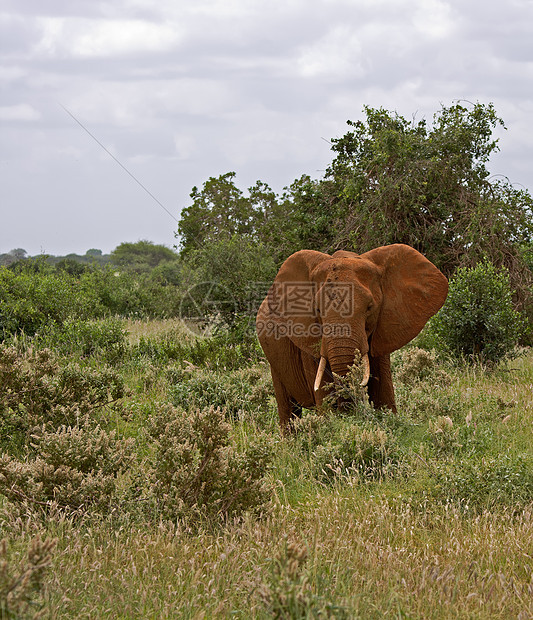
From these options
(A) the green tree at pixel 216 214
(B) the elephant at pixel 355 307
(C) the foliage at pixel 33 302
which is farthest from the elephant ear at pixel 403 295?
(A) the green tree at pixel 216 214

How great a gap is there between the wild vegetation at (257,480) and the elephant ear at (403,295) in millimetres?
836

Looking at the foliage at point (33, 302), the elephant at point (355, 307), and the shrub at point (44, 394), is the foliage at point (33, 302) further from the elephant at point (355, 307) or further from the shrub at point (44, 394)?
the elephant at point (355, 307)

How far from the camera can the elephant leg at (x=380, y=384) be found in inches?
281

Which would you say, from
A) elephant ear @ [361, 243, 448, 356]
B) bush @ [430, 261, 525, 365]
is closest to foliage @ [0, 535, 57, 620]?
elephant ear @ [361, 243, 448, 356]

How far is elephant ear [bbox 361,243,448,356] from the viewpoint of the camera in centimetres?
710

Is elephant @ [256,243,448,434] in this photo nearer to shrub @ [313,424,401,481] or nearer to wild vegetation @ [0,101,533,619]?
wild vegetation @ [0,101,533,619]

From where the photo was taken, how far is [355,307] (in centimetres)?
663

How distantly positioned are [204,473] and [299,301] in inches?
128

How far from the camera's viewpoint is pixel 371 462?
5.75m

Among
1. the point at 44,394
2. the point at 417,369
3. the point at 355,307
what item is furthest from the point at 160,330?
the point at 355,307

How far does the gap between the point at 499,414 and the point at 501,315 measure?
4784mm

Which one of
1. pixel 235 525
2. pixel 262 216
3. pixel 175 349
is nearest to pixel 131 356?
pixel 175 349

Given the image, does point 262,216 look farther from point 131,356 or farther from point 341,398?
point 341,398

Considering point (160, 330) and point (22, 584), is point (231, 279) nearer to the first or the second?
point (160, 330)
